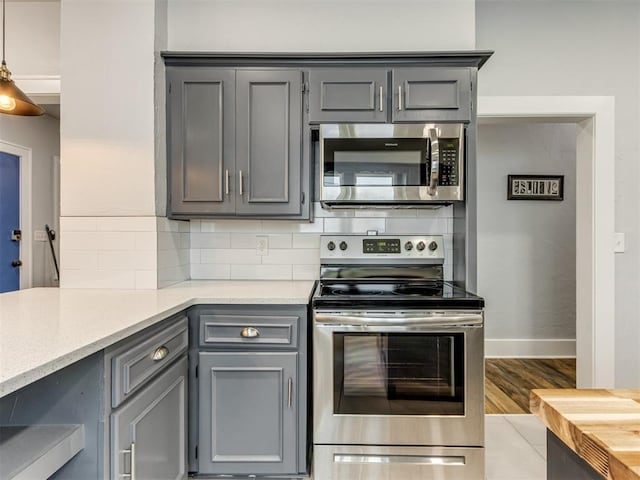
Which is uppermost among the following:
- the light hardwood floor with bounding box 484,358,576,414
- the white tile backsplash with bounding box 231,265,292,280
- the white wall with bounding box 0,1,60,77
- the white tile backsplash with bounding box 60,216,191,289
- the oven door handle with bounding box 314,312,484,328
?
the white wall with bounding box 0,1,60,77

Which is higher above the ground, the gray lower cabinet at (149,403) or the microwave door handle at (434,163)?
the microwave door handle at (434,163)

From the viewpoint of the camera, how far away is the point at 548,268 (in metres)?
3.85

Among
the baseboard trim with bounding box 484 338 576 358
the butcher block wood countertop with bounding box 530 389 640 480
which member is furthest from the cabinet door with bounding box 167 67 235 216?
the baseboard trim with bounding box 484 338 576 358

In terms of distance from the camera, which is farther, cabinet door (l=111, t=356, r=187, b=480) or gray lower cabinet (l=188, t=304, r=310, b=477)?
gray lower cabinet (l=188, t=304, r=310, b=477)

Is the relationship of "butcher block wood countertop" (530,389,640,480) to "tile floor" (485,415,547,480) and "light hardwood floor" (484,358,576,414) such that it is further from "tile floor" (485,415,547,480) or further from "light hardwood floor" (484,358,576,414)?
"light hardwood floor" (484,358,576,414)

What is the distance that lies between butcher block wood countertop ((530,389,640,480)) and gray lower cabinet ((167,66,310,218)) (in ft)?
5.54

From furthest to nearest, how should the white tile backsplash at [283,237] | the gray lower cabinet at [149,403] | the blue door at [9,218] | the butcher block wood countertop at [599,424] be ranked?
the blue door at [9,218]
the white tile backsplash at [283,237]
the gray lower cabinet at [149,403]
the butcher block wood countertop at [599,424]

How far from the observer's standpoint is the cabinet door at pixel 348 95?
7.25 feet

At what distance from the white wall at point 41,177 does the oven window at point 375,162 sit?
3314mm

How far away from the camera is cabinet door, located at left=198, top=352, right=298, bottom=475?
1.86 m

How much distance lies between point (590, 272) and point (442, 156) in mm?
1291

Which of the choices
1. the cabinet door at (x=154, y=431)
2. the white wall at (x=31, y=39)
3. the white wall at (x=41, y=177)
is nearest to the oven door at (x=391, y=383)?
the cabinet door at (x=154, y=431)

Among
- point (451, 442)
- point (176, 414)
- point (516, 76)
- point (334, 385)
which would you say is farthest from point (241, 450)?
point (516, 76)

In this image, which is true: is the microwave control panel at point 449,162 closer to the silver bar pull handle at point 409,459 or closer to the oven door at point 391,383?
the oven door at point 391,383
